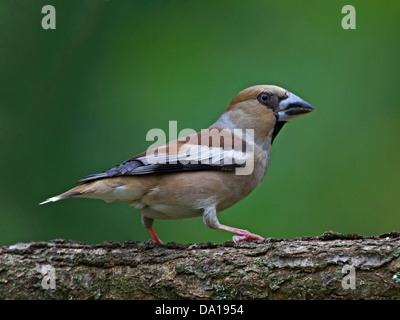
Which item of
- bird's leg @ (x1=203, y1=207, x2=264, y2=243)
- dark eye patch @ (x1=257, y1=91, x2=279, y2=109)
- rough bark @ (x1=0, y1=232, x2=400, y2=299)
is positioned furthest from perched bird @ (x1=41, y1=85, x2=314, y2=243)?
rough bark @ (x1=0, y1=232, x2=400, y2=299)

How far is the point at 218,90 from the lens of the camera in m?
5.82

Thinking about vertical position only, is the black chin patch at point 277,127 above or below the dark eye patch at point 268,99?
below

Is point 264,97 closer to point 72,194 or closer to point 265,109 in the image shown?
point 265,109

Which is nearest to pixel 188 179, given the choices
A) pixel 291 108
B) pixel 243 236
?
pixel 243 236

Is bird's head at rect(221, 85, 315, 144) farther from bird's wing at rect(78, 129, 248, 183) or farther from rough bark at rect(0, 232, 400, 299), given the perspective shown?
rough bark at rect(0, 232, 400, 299)

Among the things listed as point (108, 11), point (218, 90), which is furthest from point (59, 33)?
point (218, 90)

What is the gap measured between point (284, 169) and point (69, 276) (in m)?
2.52

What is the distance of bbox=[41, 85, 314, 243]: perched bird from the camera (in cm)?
417

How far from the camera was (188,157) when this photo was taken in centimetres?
435

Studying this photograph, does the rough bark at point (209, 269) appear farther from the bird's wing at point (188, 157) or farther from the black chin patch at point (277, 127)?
the black chin patch at point (277, 127)

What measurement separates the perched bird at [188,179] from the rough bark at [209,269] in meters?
0.42

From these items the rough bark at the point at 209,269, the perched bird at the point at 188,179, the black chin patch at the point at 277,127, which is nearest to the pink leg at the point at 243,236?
the perched bird at the point at 188,179

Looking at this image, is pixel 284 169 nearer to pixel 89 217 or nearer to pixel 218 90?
pixel 218 90

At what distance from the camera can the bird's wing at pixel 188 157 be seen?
4160 millimetres
